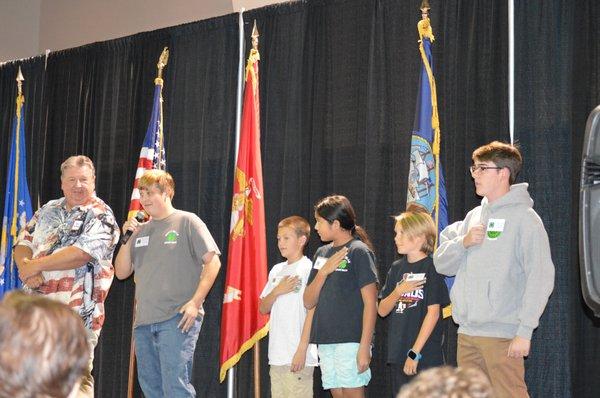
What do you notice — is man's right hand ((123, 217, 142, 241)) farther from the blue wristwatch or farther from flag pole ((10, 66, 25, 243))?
flag pole ((10, 66, 25, 243))

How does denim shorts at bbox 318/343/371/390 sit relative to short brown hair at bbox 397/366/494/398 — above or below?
below

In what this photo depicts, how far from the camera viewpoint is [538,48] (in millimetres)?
4855

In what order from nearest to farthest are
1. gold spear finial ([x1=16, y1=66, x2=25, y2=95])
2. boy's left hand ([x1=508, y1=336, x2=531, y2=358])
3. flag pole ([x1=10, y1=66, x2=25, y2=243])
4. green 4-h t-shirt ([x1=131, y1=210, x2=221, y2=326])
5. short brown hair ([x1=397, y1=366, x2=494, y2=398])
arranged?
short brown hair ([x1=397, y1=366, x2=494, y2=398]) → boy's left hand ([x1=508, y1=336, x2=531, y2=358]) → green 4-h t-shirt ([x1=131, y1=210, x2=221, y2=326]) → flag pole ([x1=10, y1=66, x2=25, y2=243]) → gold spear finial ([x1=16, y1=66, x2=25, y2=95])

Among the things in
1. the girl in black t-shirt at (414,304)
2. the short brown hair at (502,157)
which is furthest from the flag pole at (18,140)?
the short brown hair at (502,157)

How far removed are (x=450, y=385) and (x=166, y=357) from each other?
3.64 metres

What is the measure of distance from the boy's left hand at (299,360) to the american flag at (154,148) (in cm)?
206

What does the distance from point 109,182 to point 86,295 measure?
6.86ft

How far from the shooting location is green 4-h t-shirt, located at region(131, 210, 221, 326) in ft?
15.9

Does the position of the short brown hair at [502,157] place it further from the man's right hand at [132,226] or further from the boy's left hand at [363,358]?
the man's right hand at [132,226]

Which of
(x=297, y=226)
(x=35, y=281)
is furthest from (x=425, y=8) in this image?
(x=35, y=281)

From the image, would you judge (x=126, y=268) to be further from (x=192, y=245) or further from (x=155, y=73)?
(x=155, y=73)

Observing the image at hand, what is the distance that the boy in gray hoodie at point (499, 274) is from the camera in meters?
3.85

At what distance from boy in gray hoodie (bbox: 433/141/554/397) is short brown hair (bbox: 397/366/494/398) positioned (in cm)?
256

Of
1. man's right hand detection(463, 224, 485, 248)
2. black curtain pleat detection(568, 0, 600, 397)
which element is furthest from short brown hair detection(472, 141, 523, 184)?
black curtain pleat detection(568, 0, 600, 397)
